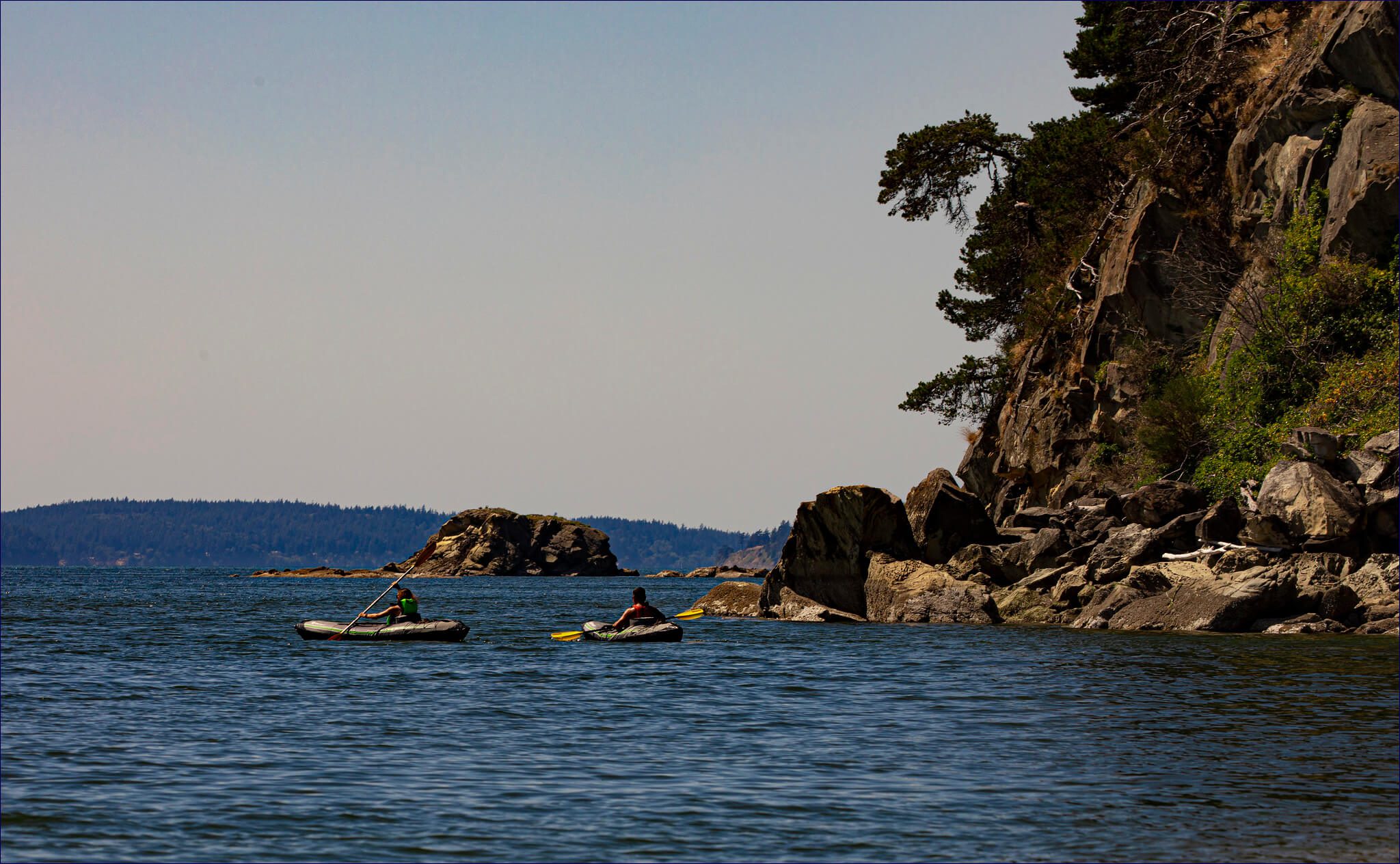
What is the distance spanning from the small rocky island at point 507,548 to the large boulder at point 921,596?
5229 inches

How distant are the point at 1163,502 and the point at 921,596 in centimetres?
828

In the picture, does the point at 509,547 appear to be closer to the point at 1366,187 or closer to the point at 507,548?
the point at 507,548

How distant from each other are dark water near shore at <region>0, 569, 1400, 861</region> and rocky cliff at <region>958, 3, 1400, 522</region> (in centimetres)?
1553

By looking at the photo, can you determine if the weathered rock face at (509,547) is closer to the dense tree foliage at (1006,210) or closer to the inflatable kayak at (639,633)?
the dense tree foliage at (1006,210)

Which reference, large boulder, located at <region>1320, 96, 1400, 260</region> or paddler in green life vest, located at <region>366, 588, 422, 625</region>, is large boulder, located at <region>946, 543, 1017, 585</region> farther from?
paddler in green life vest, located at <region>366, 588, 422, 625</region>

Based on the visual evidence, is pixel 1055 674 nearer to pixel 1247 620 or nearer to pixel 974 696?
pixel 974 696

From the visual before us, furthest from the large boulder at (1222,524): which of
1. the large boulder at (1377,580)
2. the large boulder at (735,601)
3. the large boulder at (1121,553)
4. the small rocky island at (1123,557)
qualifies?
the large boulder at (735,601)

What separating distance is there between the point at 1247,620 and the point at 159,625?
43084 millimetres

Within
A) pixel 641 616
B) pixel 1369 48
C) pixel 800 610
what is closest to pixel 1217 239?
pixel 1369 48

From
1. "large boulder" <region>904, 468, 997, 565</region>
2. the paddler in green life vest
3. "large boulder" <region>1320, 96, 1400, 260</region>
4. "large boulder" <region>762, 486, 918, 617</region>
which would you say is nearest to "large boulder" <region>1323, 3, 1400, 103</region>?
"large boulder" <region>1320, 96, 1400, 260</region>

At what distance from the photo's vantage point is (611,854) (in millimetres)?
12656

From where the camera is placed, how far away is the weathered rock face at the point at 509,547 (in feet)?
577

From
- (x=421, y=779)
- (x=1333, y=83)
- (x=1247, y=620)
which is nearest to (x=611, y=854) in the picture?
(x=421, y=779)

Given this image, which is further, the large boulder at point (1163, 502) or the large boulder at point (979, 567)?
the large boulder at point (979, 567)
